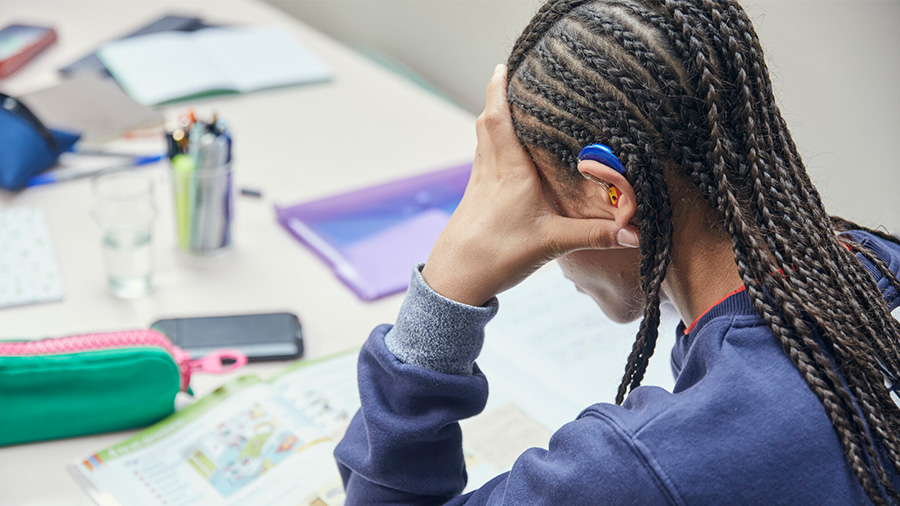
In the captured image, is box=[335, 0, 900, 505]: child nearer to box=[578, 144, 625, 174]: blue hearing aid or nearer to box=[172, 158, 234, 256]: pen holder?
box=[578, 144, 625, 174]: blue hearing aid

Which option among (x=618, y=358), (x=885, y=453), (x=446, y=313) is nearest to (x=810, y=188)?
(x=885, y=453)

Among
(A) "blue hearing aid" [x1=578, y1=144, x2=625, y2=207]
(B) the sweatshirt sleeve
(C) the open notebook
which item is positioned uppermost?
(A) "blue hearing aid" [x1=578, y1=144, x2=625, y2=207]

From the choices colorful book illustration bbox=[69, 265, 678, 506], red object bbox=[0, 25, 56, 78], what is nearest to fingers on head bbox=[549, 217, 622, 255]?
colorful book illustration bbox=[69, 265, 678, 506]

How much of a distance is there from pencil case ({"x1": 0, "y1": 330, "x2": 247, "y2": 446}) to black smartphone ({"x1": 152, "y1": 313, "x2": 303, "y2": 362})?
0.11 meters

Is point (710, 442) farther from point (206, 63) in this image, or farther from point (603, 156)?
point (206, 63)

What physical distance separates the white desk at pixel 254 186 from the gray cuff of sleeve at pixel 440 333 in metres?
0.31

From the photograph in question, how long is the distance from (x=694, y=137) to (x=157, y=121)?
122 centimetres

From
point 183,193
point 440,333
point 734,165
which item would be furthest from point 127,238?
point 734,165

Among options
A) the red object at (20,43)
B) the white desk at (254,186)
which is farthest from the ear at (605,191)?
the red object at (20,43)

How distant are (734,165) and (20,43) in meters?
1.68

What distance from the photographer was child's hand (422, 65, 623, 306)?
30.2 inches

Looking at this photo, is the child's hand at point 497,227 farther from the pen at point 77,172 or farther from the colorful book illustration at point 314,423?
the pen at point 77,172

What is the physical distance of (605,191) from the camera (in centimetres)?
69

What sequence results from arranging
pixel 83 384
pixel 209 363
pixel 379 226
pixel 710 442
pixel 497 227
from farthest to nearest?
pixel 379 226
pixel 209 363
pixel 83 384
pixel 497 227
pixel 710 442
